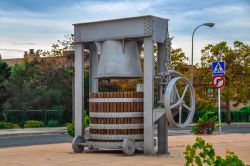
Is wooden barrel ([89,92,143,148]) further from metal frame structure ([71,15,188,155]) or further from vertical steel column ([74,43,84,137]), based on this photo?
vertical steel column ([74,43,84,137])

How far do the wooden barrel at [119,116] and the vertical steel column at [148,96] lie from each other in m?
0.24

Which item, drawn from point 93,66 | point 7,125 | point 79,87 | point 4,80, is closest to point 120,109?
point 79,87

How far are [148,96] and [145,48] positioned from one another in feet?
3.97

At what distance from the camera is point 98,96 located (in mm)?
14977

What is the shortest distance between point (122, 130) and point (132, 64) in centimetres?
176

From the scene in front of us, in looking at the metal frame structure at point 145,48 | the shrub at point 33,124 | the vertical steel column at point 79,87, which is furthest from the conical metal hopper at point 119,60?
the shrub at point 33,124

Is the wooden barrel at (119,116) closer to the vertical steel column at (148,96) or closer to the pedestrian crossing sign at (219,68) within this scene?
the vertical steel column at (148,96)

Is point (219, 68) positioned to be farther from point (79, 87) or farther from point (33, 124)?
point (33, 124)

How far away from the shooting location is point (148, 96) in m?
14.5

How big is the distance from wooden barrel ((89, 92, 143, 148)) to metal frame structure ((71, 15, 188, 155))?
232 millimetres

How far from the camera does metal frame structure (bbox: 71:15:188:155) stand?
14.4 metres

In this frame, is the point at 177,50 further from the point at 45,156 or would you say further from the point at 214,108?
the point at 45,156

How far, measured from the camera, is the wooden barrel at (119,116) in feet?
47.6

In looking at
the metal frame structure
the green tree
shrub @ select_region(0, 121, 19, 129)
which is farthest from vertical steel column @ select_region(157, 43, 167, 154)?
the green tree
